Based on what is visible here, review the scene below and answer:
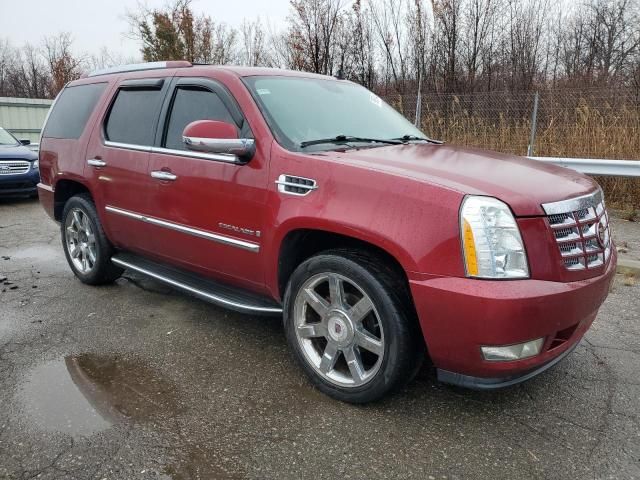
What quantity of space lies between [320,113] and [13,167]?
8140mm

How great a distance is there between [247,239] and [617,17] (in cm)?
2344

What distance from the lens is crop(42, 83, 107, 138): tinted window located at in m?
4.58

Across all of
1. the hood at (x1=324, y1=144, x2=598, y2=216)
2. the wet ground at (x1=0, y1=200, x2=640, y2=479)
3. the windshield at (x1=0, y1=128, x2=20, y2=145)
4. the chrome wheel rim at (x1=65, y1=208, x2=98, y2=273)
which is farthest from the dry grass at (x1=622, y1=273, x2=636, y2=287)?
the windshield at (x1=0, y1=128, x2=20, y2=145)

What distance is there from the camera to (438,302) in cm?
234

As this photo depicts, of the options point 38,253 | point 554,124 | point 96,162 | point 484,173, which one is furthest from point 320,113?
point 554,124

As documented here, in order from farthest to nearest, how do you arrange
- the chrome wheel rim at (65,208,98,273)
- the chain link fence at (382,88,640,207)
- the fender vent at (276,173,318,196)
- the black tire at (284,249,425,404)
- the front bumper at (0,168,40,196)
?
the front bumper at (0,168,40,196)
the chain link fence at (382,88,640,207)
the chrome wheel rim at (65,208,98,273)
the fender vent at (276,173,318,196)
the black tire at (284,249,425,404)

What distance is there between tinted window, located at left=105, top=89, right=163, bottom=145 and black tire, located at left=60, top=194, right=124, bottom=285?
2.28ft

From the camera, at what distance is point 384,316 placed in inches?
100

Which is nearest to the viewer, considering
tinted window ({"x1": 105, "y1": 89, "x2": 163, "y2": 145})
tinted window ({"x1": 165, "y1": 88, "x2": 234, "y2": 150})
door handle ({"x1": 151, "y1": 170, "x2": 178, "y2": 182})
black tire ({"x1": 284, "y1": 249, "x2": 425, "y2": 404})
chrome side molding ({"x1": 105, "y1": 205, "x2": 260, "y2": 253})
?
black tire ({"x1": 284, "y1": 249, "x2": 425, "y2": 404})

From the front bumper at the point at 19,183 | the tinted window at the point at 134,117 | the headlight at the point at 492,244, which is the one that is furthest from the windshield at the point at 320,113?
the front bumper at the point at 19,183

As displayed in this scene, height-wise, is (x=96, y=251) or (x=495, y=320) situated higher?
(x=495, y=320)

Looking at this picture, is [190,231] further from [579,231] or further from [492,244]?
[579,231]

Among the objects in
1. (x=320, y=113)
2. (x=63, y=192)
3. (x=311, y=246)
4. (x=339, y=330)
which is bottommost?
(x=339, y=330)

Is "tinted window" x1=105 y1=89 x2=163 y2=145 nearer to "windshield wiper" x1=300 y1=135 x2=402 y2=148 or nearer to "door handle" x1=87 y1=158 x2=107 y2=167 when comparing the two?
"door handle" x1=87 y1=158 x2=107 y2=167
